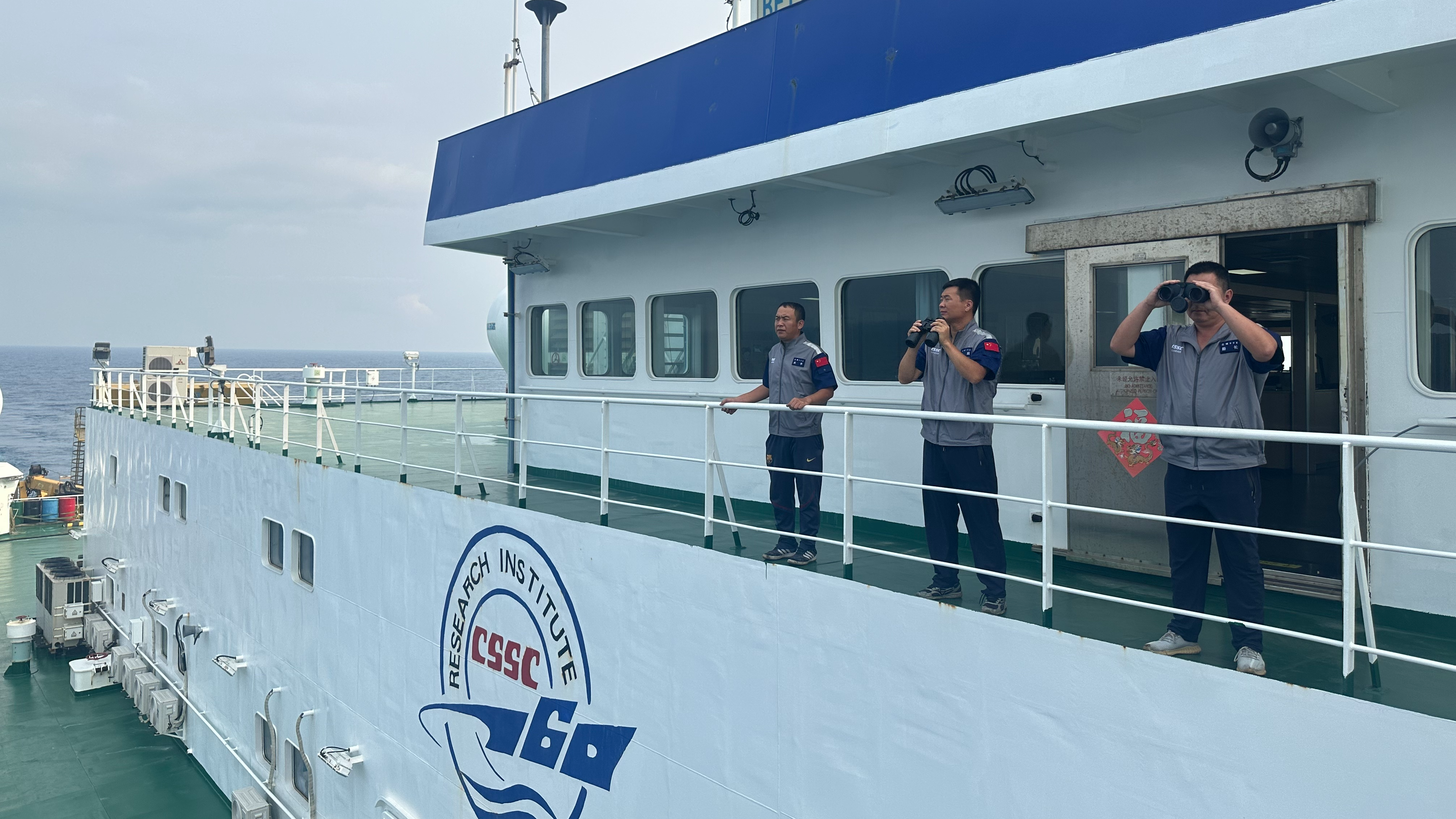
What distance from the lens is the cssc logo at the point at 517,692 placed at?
6.27 metres

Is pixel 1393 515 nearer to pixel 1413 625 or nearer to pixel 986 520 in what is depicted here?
pixel 1413 625

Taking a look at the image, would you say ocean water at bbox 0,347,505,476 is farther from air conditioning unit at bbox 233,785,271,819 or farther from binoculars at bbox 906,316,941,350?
binoculars at bbox 906,316,941,350

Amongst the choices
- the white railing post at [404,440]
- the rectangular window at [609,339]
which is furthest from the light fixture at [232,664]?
the rectangular window at [609,339]

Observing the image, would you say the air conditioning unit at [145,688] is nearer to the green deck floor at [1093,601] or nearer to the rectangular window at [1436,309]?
the green deck floor at [1093,601]

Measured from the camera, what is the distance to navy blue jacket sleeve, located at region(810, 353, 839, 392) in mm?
5715

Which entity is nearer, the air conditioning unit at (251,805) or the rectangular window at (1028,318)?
the rectangular window at (1028,318)

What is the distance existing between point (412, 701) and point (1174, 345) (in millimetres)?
6683

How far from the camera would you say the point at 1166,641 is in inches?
151

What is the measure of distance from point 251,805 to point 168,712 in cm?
433

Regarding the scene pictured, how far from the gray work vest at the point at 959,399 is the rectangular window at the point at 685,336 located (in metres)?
3.55

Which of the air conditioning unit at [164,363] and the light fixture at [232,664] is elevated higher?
the air conditioning unit at [164,363]

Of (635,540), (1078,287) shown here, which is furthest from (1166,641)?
(635,540)

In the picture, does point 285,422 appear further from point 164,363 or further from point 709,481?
point 164,363

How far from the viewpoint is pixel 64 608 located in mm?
18891
